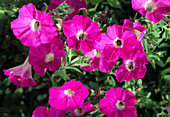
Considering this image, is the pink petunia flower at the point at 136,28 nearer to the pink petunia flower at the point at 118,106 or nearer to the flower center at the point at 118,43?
the flower center at the point at 118,43

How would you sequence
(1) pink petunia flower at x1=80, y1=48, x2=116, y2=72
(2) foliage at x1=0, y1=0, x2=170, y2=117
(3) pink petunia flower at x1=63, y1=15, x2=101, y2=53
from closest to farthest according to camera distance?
(3) pink petunia flower at x1=63, y1=15, x2=101, y2=53 → (1) pink petunia flower at x1=80, y1=48, x2=116, y2=72 → (2) foliage at x1=0, y1=0, x2=170, y2=117

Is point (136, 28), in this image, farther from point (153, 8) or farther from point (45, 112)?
point (45, 112)

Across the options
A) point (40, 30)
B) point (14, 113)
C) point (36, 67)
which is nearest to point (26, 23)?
point (40, 30)

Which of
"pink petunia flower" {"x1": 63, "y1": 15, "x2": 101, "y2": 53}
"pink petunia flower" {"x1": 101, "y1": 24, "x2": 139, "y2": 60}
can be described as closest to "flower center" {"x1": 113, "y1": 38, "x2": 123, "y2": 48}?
"pink petunia flower" {"x1": 101, "y1": 24, "x2": 139, "y2": 60}

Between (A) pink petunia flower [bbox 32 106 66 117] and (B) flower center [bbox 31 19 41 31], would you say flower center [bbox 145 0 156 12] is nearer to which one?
(B) flower center [bbox 31 19 41 31]

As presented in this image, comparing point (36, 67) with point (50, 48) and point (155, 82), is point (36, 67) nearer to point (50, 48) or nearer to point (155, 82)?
point (50, 48)

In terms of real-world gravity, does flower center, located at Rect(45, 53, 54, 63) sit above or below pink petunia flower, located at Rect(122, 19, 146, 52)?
below

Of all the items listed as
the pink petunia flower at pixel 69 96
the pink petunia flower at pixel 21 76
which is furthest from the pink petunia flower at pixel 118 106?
the pink petunia flower at pixel 21 76

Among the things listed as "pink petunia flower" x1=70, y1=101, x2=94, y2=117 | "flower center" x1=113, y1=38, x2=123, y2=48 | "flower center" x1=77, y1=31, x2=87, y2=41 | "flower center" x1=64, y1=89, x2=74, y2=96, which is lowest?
"pink petunia flower" x1=70, y1=101, x2=94, y2=117
